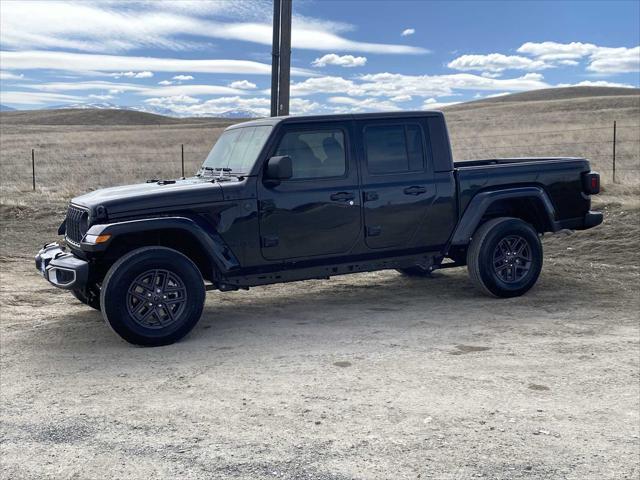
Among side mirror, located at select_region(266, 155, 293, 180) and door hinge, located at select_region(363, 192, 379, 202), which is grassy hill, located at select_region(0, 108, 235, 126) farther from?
side mirror, located at select_region(266, 155, 293, 180)

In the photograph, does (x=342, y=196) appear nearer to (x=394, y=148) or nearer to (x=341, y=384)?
(x=394, y=148)

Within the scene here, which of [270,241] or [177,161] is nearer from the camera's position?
[270,241]

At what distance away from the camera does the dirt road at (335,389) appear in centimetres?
376

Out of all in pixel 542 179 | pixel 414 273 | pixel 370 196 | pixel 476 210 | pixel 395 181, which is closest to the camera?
pixel 370 196

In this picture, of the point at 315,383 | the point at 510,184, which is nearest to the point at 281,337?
the point at 315,383

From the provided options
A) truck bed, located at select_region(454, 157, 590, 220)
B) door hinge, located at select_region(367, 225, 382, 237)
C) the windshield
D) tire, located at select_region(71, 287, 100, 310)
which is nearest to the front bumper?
tire, located at select_region(71, 287, 100, 310)

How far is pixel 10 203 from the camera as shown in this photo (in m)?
14.2

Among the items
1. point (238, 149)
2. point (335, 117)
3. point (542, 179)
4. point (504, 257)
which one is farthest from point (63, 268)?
point (542, 179)

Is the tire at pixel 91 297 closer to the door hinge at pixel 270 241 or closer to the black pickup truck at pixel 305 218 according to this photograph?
the black pickup truck at pixel 305 218

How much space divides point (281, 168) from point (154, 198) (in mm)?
1137

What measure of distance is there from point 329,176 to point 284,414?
9.83ft

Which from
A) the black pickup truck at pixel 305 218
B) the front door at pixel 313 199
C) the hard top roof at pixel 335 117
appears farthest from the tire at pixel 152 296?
the hard top roof at pixel 335 117

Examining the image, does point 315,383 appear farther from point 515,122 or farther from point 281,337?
point 515,122

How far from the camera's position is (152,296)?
6051mm
